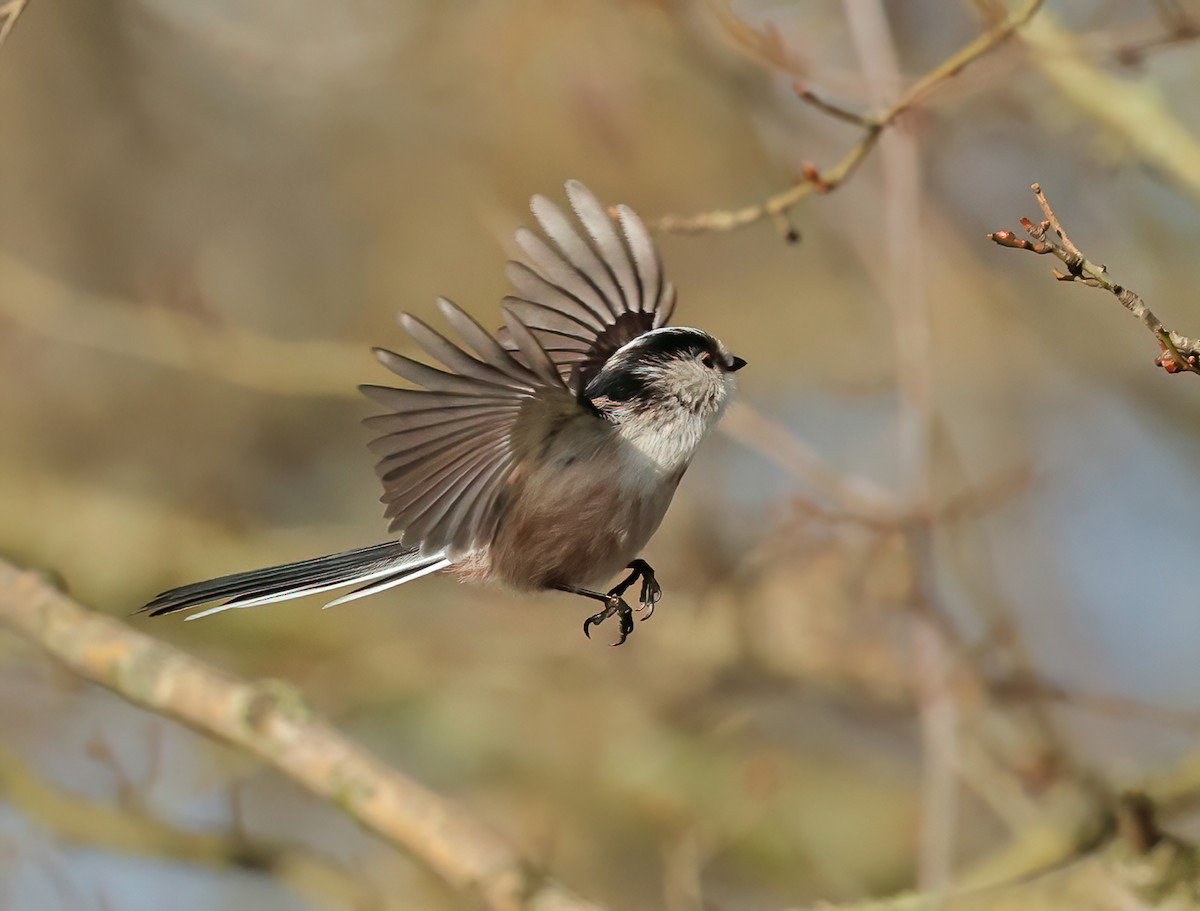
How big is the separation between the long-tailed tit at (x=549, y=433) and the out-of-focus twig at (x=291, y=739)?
0.62 metres

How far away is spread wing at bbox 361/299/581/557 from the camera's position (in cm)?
176

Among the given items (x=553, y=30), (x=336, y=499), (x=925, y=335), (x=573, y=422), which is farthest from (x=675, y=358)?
(x=336, y=499)

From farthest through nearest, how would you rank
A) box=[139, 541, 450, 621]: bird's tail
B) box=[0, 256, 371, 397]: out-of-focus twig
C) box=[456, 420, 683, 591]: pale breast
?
1. box=[0, 256, 371, 397]: out-of-focus twig
2. box=[139, 541, 450, 621]: bird's tail
3. box=[456, 420, 683, 591]: pale breast

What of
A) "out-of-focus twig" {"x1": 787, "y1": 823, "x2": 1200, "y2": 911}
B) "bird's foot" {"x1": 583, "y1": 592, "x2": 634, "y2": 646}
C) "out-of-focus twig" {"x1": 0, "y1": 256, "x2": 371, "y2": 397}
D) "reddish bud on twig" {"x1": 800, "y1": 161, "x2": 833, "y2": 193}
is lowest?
"out-of-focus twig" {"x1": 787, "y1": 823, "x2": 1200, "y2": 911}

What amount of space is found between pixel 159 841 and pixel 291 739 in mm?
814

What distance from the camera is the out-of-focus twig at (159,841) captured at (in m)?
3.50

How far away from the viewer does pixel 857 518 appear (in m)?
3.10

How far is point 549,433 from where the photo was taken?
2111mm

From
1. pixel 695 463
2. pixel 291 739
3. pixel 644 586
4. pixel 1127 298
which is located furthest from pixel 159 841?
pixel 1127 298

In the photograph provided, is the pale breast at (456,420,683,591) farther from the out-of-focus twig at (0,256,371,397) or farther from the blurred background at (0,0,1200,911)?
the out-of-focus twig at (0,256,371,397)

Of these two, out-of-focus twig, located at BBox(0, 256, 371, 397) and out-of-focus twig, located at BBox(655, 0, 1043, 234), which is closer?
out-of-focus twig, located at BBox(655, 0, 1043, 234)

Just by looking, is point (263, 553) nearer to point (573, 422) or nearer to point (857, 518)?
point (857, 518)

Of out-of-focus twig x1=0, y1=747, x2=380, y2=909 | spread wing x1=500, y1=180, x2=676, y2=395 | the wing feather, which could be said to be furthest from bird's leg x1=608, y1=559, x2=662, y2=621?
out-of-focus twig x1=0, y1=747, x2=380, y2=909

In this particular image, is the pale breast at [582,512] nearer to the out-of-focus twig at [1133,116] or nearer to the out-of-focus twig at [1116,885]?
the out-of-focus twig at [1116,885]
